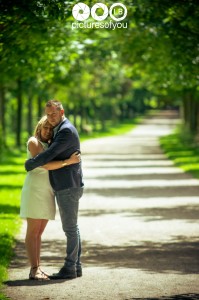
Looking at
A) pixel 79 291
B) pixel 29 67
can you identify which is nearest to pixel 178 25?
pixel 29 67

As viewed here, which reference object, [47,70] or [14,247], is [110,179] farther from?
[14,247]

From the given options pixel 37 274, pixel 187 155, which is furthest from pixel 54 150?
pixel 187 155

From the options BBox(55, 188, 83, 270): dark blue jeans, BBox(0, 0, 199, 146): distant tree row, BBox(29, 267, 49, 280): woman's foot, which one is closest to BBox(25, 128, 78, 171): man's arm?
BBox(55, 188, 83, 270): dark blue jeans

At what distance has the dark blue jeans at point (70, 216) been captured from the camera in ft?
34.1

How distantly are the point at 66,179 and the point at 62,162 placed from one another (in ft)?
0.63

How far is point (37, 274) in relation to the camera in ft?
33.8

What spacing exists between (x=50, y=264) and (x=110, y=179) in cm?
1553

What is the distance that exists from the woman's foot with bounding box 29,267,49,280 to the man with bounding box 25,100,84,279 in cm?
13

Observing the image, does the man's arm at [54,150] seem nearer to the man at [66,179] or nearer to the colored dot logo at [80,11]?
the man at [66,179]

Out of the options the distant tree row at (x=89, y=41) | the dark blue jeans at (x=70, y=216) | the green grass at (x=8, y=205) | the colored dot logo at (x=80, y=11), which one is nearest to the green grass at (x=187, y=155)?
the distant tree row at (x=89, y=41)

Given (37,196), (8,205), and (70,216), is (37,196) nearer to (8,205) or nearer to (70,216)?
(70,216)

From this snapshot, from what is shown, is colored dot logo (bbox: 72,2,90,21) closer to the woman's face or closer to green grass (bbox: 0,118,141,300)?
green grass (bbox: 0,118,141,300)

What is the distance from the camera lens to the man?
10328 mm

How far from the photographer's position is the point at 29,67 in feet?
76.5
